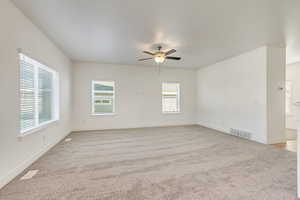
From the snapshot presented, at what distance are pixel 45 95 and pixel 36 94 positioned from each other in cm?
60

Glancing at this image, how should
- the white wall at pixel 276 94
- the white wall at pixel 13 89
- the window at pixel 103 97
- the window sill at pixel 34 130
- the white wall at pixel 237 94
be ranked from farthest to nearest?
the window at pixel 103 97 → the white wall at pixel 237 94 → the white wall at pixel 276 94 → the window sill at pixel 34 130 → the white wall at pixel 13 89

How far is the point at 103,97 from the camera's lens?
20.2 feet

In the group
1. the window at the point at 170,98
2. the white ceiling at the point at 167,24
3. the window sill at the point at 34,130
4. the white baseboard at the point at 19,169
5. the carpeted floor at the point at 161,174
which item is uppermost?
the white ceiling at the point at 167,24

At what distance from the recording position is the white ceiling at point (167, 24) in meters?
2.34

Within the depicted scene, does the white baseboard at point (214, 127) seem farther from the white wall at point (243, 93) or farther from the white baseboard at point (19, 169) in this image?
the white baseboard at point (19, 169)

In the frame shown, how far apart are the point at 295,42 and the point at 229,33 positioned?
80.8 inches

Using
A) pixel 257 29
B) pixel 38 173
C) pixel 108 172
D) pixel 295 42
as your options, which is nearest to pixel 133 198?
pixel 108 172

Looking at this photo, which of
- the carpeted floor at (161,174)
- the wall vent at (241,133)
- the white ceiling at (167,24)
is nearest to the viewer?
the carpeted floor at (161,174)

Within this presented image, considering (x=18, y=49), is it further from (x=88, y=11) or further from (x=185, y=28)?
(x=185, y=28)

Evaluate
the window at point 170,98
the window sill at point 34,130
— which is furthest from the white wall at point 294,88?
the window sill at point 34,130

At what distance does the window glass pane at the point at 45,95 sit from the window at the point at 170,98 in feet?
14.6

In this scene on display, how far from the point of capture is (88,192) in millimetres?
1960

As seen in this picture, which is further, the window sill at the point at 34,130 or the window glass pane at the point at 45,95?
the window glass pane at the point at 45,95

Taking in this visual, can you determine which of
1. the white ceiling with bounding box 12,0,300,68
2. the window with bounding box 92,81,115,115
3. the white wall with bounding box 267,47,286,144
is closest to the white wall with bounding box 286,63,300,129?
the white ceiling with bounding box 12,0,300,68
